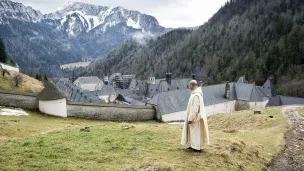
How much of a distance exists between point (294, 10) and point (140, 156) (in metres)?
214

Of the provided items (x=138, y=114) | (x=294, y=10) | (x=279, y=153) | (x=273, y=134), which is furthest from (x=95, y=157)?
(x=294, y=10)

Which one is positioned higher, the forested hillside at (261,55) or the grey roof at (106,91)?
the forested hillside at (261,55)

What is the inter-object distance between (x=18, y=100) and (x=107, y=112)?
1207cm

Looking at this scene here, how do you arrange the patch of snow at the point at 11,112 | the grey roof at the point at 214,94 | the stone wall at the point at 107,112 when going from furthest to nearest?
the grey roof at the point at 214,94
the stone wall at the point at 107,112
the patch of snow at the point at 11,112

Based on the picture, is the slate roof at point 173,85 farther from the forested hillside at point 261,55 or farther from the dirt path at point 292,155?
the dirt path at point 292,155

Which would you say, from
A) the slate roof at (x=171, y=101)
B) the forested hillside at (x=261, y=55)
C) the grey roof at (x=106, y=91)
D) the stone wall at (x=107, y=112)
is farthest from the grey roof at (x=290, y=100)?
the grey roof at (x=106, y=91)

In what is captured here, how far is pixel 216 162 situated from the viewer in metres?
10.8

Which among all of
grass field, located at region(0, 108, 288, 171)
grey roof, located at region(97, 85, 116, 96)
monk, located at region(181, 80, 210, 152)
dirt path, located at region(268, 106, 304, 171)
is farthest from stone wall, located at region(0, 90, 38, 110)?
grey roof, located at region(97, 85, 116, 96)

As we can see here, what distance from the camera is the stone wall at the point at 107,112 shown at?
3725 centimetres

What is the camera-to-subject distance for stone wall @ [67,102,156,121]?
122ft

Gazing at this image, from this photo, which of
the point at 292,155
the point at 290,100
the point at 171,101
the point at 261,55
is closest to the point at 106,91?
the point at 171,101

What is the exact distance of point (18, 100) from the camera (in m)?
35.7

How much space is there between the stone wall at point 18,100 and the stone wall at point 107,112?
4764mm

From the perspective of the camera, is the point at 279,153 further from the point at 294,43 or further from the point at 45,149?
the point at 294,43
